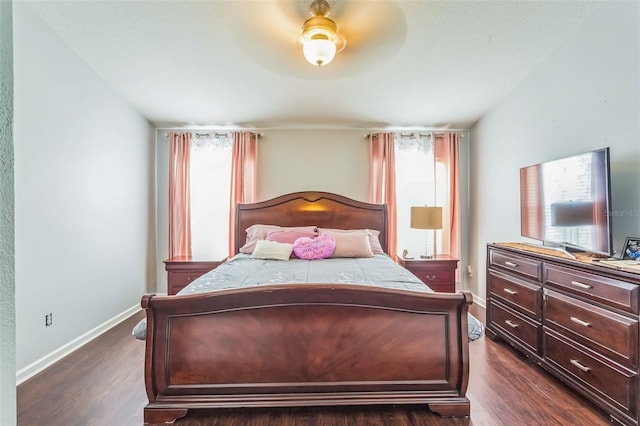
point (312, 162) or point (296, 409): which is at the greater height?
point (312, 162)

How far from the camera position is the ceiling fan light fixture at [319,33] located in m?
1.94

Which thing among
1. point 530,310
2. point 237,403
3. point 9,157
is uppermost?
point 9,157

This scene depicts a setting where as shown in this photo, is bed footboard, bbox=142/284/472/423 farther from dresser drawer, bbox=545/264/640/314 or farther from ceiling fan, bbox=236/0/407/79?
ceiling fan, bbox=236/0/407/79

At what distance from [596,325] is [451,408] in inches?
39.1

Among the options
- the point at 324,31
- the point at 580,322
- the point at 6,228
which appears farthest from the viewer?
the point at 324,31

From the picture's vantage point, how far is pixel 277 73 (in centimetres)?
283

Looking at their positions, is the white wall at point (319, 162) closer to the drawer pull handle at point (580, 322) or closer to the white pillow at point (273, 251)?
the white pillow at point (273, 251)

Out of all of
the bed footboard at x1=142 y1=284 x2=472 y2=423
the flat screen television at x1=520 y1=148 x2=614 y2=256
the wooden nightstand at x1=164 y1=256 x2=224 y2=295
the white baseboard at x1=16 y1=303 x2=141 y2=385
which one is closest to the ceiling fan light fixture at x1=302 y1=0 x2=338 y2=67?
the bed footboard at x1=142 y1=284 x2=472 y2=423

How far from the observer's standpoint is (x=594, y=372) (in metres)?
1.79

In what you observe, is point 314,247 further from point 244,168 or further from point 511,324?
point 511,324

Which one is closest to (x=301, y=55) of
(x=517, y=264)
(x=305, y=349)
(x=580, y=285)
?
(x=305, y=349)

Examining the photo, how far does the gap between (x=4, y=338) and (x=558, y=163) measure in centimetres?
299

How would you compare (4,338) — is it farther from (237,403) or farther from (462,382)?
(462,382)

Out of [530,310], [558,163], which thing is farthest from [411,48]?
[530,310]
